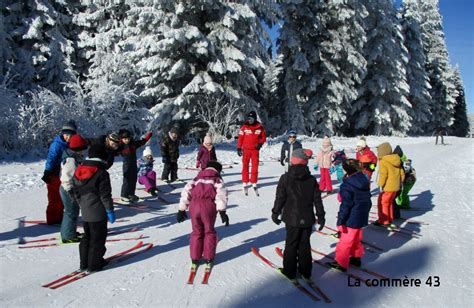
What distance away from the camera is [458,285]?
485cm

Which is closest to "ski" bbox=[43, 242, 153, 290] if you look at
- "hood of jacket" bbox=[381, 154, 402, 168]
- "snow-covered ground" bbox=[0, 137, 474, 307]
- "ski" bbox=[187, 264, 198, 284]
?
"snow-covered ground" bbox=[0, 137, 474, 307]

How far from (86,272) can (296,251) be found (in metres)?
2.61

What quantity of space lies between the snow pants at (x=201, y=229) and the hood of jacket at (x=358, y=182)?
73.2 inches

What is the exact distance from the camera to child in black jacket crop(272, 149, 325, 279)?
4.61m

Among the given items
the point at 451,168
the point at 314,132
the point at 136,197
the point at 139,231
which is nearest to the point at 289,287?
the point at 139,231

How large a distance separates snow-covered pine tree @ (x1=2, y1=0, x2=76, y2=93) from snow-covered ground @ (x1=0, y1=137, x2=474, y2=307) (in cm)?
1176

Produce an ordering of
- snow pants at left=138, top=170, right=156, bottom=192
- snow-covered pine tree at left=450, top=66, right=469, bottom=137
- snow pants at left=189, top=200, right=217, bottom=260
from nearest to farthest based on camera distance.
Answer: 1. snow pants at left=189, top=200, right=217, bottom=260
2. snow pants at left=138, top=170, right=156, bottom=192
3. snow-covered pine tree at left=450, top=66, right=469, bottom=137

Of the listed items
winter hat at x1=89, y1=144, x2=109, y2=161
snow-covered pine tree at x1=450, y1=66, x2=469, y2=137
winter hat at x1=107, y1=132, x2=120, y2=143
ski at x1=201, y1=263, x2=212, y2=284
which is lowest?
ski at x1=201, y1=263, x2=212, y2=284

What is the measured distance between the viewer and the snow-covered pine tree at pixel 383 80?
28.8 metres

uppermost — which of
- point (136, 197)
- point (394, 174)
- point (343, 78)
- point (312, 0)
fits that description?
point (312, 0)

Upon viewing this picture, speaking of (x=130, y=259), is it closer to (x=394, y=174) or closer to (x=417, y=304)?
(x=417, y=304)

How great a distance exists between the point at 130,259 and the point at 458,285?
432 cm

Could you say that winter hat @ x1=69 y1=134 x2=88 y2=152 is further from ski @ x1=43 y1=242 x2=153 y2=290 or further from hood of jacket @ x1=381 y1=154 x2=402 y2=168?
hood of jacket @ x1=381 y1=154 x2=402 y2=168

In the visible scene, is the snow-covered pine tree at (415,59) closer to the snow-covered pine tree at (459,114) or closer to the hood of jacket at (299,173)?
the snow-covered pine tree at (459,114)
